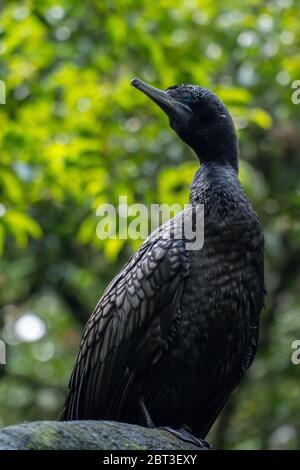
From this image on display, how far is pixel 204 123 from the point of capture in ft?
17.3

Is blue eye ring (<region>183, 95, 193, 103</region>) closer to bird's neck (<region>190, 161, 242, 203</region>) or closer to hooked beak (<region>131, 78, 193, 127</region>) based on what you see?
hooked beak (<region>131, 78, 193, 127</region>)

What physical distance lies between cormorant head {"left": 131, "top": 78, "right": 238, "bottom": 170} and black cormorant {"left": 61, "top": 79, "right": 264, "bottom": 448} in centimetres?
A: 16

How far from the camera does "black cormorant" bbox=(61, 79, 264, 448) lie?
4758 mm

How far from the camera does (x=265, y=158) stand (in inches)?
439

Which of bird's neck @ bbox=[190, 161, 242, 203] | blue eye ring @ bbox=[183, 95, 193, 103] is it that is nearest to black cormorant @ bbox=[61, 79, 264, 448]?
bird's neck @ bbox=[190, 161, 242, 203]

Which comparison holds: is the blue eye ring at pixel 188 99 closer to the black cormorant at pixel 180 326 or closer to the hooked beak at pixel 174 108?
the hooked beak at pixel 174 108

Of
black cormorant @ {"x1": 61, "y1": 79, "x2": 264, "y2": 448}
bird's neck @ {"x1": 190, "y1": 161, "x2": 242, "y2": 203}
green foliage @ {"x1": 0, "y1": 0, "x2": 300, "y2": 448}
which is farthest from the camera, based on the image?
green foliage @ {"x1": 0, "y1": 0, "x2": 300, "y2": 448}

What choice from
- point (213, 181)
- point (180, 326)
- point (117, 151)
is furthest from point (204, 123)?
point (117, 151)

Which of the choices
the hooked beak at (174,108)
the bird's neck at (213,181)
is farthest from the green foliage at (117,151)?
the bird's neck at (213,181)

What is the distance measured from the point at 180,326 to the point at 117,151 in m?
3.94

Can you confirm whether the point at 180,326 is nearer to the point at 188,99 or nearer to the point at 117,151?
the point at 188,99

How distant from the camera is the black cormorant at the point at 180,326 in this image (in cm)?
476
